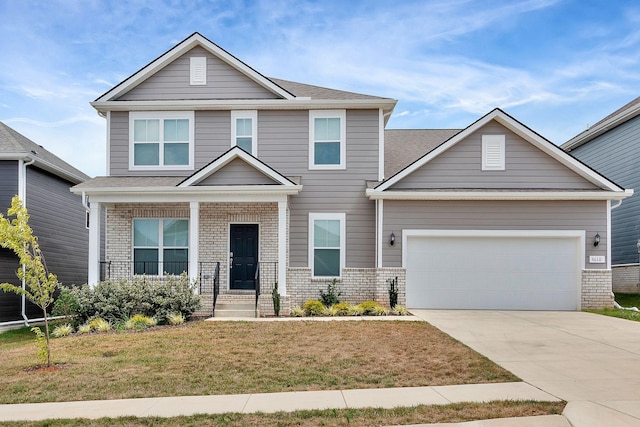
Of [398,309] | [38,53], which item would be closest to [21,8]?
[38,53]

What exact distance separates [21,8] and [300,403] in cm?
1503

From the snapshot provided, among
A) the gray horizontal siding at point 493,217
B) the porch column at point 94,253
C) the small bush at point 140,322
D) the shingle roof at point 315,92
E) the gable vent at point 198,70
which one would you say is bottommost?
the small bush at point 140,322

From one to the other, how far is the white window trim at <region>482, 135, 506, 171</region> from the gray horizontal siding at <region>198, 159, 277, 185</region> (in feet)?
20.3

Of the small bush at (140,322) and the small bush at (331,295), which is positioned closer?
the small bush at (140,322)

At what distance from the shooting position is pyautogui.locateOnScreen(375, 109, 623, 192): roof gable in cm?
1441

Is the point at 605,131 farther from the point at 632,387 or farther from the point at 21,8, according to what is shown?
the point at 21,8

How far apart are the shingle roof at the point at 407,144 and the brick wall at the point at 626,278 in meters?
7.73

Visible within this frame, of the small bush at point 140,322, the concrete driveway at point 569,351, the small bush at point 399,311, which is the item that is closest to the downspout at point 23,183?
the small bush at point 140,322

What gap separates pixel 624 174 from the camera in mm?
18719

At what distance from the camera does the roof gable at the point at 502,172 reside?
47.3 feet

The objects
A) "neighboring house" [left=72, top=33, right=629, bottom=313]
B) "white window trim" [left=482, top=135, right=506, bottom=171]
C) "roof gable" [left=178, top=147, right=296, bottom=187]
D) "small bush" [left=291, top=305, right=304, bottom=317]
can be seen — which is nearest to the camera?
"small bush" [left=291, top=305, right=304, bottom=317]

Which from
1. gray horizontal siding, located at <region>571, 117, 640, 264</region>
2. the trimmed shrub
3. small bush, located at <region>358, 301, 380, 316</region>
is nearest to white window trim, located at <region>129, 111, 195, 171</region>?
the trimmed shrub

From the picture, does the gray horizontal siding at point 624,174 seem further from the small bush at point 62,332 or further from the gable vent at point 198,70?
the small bush at point 62,332

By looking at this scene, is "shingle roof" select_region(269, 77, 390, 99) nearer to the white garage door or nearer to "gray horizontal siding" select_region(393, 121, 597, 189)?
"gray horizontal siding" select_region(393, 121, 597, 189)
